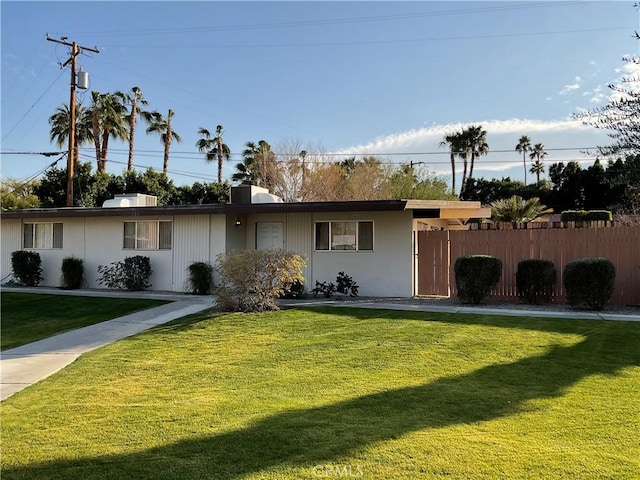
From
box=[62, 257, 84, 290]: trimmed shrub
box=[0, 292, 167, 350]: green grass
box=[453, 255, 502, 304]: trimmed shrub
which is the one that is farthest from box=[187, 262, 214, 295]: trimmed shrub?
box=[453, 255, 502, 304]: trimmed shrub

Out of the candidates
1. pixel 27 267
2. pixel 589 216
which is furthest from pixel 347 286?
pixel 589 216

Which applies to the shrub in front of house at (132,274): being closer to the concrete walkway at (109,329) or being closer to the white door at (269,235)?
the concrete walkway at (109,329)

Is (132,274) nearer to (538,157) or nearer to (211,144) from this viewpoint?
(211,144)

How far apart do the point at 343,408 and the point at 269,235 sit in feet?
35.7

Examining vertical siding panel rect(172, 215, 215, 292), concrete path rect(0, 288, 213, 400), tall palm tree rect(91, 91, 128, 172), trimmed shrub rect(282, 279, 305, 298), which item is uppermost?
tall palm tree rect(91, 91, 128, 172)

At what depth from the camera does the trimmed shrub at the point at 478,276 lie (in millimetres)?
11992

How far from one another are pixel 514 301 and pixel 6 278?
1727 centimetres

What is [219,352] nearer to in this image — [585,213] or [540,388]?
[540,388]

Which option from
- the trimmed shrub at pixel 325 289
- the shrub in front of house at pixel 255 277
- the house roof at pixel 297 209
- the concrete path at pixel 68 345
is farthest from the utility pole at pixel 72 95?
the shrub in front of house at pixel 255 277

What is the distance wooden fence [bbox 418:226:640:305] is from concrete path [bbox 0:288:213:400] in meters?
6.29

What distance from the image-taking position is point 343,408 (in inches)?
192

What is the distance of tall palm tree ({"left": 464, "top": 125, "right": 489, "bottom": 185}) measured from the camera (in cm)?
4734

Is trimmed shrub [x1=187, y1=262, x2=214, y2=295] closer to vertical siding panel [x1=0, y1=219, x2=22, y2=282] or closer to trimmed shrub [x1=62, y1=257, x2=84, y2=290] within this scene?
trimmed shrub [x1=62, y1=257, x2=84, y2=290]

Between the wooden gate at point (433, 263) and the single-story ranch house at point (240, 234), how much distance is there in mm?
234
